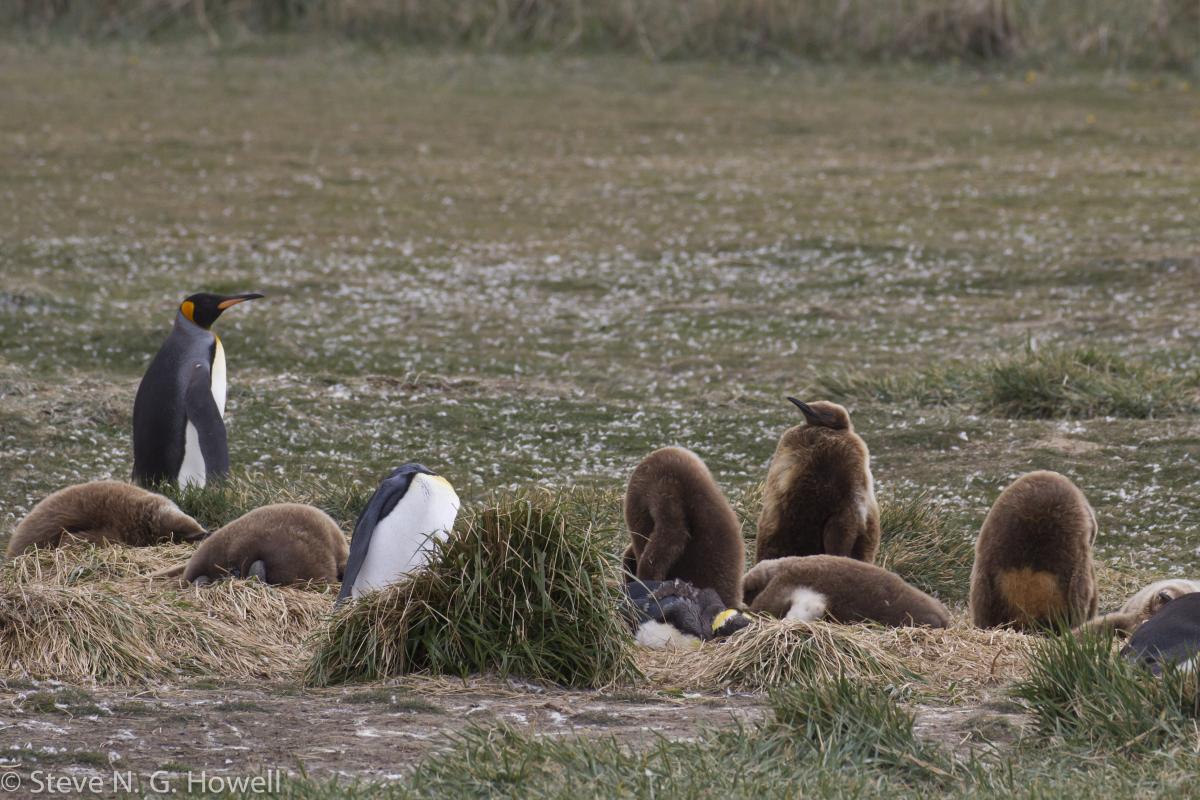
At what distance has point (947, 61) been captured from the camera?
22.1 meters

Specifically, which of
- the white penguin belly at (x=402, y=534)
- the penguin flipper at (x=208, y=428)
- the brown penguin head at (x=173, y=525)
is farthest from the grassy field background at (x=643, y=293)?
the white penguin belly at (x=402, y=534)

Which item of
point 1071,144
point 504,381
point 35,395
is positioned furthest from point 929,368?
point 1071,144

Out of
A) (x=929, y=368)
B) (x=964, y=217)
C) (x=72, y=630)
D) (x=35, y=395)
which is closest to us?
(x=72, y=630)

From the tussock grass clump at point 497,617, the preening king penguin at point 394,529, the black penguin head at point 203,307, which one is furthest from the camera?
the black penguin head at point 203,307

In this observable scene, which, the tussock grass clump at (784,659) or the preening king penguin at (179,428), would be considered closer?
the tussock grass clump at (784,659)

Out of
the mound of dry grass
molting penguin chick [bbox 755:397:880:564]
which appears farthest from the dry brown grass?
molting penguin chick [bbox 755:397:880:564]

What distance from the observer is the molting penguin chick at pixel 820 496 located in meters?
6.41

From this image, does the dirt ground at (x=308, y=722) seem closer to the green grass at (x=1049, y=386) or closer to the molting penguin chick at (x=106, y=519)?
the molting penguin chick at (x=106, y=519)

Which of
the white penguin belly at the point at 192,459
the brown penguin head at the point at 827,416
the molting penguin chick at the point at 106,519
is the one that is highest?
the brown penguin head at the point at 827,416

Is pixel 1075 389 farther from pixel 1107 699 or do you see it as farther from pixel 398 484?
pixel 1107 699

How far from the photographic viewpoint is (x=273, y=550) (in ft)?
20.0

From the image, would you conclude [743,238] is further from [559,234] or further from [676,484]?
[676,484]

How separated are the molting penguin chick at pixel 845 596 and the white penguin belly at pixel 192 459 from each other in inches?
135

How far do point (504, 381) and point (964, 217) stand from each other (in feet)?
21.9
